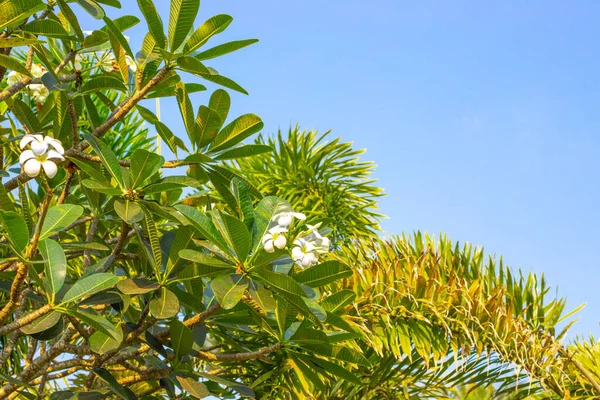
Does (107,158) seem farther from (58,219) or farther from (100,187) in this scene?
(58,219)

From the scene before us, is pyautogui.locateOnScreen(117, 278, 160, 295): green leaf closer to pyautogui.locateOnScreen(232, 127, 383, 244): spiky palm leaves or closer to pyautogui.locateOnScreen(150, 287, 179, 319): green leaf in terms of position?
pyautogui.locateOnScreen(150, 287, 179, 319): green leaf

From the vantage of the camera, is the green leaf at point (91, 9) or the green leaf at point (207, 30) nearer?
the green leaf at point (207, 30)

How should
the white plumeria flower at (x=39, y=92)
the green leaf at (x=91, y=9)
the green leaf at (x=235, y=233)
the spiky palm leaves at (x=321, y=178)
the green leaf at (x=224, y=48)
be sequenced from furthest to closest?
the spiky palm leaves at (x=321, y=178), the white plumeria flower at (x=39, y=92), the green leaf at (x=91, y=9), the green leaf at (x=224, y=48), the green leaf at (x=235, y=233)

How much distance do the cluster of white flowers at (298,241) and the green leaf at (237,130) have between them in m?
0.31

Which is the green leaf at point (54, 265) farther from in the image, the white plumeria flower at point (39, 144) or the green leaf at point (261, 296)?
the green leaf at point (261, 296)

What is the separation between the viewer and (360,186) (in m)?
5.69

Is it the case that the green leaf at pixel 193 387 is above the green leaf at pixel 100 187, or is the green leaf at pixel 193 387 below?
below

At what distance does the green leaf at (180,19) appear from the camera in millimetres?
1479

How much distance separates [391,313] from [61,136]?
1768mm

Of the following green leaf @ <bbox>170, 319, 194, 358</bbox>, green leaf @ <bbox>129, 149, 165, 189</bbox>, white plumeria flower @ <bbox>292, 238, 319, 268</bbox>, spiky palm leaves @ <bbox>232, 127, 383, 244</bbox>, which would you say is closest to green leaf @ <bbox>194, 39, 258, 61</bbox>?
green leaf @ <bbox>129, 149, 165, 189</bbox>

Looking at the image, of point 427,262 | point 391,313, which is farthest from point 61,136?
point 427,262

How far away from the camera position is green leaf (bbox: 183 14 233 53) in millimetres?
1547

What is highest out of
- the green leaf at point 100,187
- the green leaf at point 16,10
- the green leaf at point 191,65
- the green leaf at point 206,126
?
the green leaf at point 16,10

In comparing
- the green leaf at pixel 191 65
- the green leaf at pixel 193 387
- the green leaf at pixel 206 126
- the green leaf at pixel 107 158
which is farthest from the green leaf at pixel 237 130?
the green leaf at pixel 193 387
